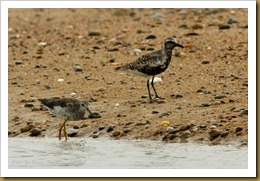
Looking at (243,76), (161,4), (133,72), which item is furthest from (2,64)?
(243,76)

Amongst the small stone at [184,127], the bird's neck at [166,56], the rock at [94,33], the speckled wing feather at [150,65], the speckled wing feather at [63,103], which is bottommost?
the small stone at [184,127]

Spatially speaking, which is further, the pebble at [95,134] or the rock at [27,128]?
the rock at [27,128]

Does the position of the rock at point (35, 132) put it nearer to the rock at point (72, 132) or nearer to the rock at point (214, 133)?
the rock at point (72, 132)

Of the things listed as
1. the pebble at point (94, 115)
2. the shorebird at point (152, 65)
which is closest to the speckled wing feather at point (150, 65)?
the shorebird at point (152, 65)

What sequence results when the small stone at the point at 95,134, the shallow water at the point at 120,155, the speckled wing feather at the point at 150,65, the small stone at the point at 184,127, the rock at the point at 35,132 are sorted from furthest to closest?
the speckled wing feather at the point at 150,65
the rock at the point at 35,132
the small stone at the point at 95,134
the small stone at the point at 184,127
the shallow water at the point at 120,155

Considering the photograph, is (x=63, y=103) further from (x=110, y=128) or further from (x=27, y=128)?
(x=110, y=128)

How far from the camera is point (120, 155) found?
1191cm

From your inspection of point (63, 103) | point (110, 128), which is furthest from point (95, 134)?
point (63, 103)

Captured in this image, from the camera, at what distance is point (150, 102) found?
1446cm

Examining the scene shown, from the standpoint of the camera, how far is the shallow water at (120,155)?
11.3 metres

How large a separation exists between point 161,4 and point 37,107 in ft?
10.4

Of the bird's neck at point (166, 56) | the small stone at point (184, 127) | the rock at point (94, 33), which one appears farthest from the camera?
the rock at point (94, 33)

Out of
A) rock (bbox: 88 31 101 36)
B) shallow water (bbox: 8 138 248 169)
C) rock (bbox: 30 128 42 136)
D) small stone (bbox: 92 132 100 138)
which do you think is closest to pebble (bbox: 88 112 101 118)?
small stone (bbox: 92 132 100 138)

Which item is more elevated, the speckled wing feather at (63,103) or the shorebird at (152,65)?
the shorebird at (152,65)
